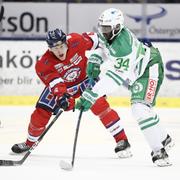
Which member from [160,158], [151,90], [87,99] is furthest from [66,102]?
[160,158]

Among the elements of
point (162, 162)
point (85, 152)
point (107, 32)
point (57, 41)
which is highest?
point (107, 32)

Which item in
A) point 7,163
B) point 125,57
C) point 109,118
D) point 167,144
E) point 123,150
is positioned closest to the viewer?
point 125,57

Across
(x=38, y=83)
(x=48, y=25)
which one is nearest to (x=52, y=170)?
(x=38, y=83)

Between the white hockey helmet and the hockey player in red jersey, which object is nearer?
the white hockey helmet

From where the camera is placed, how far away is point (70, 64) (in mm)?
5227

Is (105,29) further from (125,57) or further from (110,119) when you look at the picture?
(110,119)

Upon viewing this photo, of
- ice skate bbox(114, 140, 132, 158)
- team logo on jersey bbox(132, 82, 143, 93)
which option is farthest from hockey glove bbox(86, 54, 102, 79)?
ice skate bbox(114, 140, 132, 158)

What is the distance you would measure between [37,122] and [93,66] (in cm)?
53

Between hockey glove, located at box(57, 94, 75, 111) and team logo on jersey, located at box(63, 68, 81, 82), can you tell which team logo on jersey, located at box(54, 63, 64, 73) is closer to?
team logo on jersey, located at box(63, 68, 81, 82)

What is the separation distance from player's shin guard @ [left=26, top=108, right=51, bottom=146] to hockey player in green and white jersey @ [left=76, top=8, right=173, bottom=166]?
1.89 feet

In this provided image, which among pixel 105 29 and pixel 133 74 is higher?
pixel 105 29

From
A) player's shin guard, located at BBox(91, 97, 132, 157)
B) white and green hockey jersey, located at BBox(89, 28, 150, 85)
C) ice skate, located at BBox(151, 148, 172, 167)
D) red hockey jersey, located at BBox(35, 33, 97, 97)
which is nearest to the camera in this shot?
white and green hockey jersey, located at BBox(89, 28, 150, 85)

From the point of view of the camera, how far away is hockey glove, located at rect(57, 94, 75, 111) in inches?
191

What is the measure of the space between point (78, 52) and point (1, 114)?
7.67 ft
